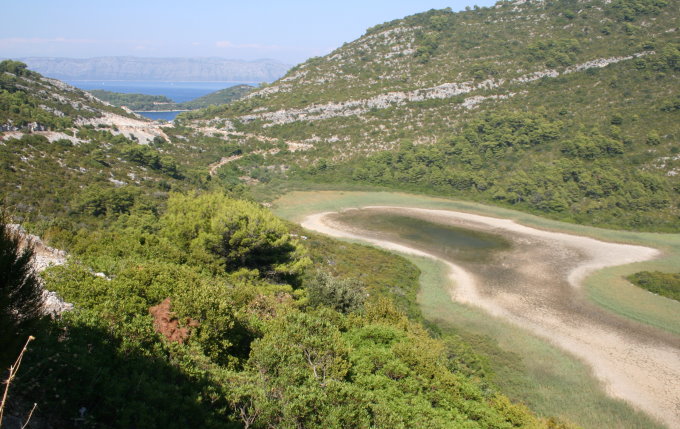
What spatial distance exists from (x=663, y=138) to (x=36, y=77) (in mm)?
93999

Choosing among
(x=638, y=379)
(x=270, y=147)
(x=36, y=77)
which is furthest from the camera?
(x=270, y=147)

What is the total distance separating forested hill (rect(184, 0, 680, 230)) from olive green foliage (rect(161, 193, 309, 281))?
49044mm

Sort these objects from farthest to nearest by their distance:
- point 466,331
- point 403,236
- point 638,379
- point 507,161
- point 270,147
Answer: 1. point 270,147
2. point 507,161
3. point 403,236
4. point 466,331
5. point 638,379

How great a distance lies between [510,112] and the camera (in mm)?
81250

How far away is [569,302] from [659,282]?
10.3m

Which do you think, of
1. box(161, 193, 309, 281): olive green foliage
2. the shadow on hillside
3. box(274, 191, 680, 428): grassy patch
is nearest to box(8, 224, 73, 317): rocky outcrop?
the shadow on hillside

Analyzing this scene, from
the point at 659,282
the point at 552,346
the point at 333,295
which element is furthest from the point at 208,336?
the point at 659,282

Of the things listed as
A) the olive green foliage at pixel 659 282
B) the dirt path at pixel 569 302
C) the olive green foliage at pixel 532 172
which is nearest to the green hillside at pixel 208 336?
the dirt path at pixel 569 302

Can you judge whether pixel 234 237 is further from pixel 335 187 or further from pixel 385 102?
pixel 385 102

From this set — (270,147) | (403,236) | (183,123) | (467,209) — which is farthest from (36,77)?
(467,209)

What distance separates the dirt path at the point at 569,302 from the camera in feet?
78.5

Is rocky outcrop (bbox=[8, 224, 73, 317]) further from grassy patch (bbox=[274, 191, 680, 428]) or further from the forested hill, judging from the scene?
the forested hill

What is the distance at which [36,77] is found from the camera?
6200cm

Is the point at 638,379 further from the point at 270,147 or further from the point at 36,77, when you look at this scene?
the point at 36,77
